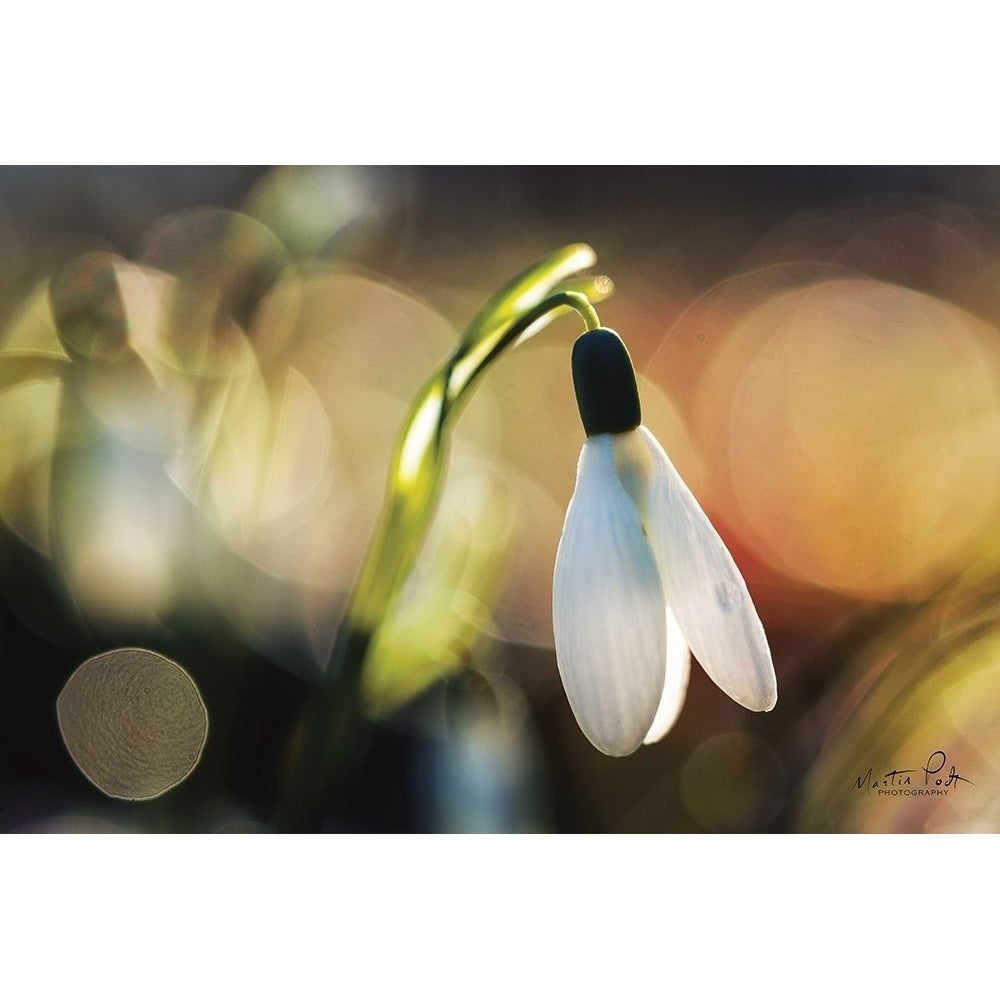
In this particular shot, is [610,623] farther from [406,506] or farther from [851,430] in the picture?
[851,430]

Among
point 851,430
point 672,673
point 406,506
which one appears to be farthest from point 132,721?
point 851,430

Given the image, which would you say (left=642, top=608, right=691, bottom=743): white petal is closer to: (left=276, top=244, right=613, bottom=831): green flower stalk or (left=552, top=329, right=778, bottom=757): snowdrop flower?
(left=552, top=329, right=778, bottom=757): snowdrop flower

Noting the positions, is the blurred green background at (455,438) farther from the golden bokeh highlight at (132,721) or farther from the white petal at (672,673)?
the white petal at (672,673)

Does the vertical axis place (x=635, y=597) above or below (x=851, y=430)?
below

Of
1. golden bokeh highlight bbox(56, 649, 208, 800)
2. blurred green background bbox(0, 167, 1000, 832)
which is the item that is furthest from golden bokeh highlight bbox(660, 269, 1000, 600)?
golden bokeh highlight bbox(56, 649, 208, 800)

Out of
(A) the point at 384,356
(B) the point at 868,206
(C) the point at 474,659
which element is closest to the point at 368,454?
(A) the point at 384,356

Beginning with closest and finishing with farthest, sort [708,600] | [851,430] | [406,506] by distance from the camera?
[708,600], [406,506], [851,430]

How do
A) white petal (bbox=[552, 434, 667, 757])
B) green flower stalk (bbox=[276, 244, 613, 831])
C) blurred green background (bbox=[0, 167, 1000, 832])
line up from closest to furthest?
white petal (bbox=[552, 434, 667, 757]), green flower stalk (bbox=[276, 244, 613, 831]), blurred green background (bbox=[0, 167, 1000, 832])
